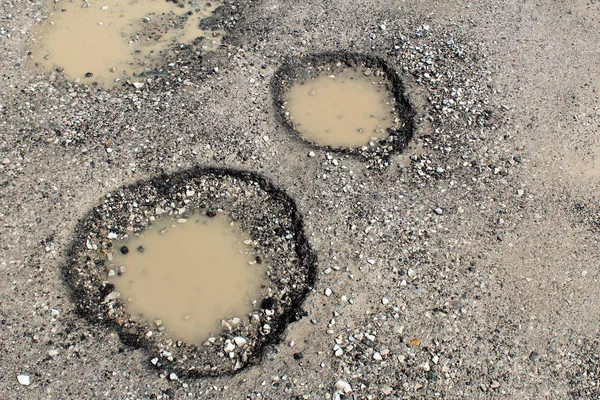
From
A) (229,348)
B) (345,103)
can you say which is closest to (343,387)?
(229,348)

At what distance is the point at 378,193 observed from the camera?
6078 mm

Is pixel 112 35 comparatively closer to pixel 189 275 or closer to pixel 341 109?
pixel 341 109

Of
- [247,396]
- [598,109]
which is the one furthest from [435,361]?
[598,109]

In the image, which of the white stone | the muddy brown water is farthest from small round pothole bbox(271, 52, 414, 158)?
the white stone

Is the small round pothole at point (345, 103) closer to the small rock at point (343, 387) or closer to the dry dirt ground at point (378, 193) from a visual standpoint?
the dry dirt ground at point (378, 193)

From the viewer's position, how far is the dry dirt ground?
4922mm

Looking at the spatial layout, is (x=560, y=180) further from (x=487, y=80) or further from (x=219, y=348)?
(x=219, y=348)

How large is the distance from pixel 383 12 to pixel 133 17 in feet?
12.0

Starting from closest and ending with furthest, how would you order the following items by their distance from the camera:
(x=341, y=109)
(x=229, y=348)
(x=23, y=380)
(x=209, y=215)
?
(x=23, y=380) → (x=229, y=348) → (x=209, y=215) → (x=341, y=109)

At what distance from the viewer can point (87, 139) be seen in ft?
21.0

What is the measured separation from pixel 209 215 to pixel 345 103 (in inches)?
94.4

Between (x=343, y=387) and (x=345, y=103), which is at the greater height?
(x=345, y=103)

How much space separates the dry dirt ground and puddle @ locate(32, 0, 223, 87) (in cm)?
28

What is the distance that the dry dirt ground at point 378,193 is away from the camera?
16.1 ft
